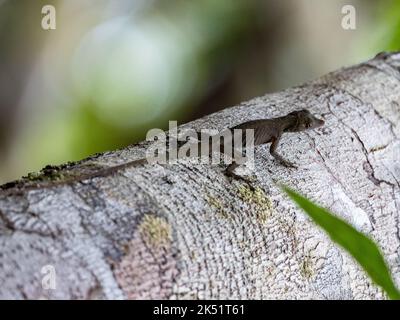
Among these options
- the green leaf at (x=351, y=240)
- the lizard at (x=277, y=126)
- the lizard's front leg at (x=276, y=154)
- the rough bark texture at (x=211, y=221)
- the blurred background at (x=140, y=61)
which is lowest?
the green leaf at (x=351, y=240)

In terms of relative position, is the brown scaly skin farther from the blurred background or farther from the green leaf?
the blurred background

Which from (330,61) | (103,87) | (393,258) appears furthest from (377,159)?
(103,87)

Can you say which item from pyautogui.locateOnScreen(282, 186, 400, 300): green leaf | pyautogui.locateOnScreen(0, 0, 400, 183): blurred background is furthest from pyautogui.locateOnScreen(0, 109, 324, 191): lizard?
pyautogui.locateOnScreen(0, 0, 400, 183): blurred background

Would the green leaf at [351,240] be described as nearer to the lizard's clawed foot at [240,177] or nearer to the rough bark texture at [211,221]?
the rough bark texture at [211,221]

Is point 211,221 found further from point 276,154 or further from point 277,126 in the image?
point 277,126

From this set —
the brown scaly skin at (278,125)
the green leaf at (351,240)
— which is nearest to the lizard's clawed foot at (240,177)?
the brown scaly skin at (278,125)

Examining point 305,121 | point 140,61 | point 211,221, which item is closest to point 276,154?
point 305,121
